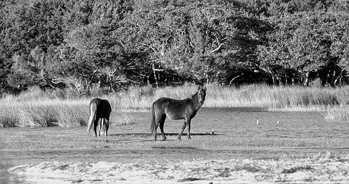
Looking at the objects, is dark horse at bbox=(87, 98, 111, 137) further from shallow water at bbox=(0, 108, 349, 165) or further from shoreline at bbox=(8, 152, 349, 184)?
shoreline at bbox=(8, 152, 349, 184)

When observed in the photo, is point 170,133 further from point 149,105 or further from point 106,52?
point 106,52

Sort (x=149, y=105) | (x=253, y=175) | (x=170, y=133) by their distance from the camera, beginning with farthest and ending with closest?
(x=149, y=105) < (x=170, y=133) < (x=253, y=175)

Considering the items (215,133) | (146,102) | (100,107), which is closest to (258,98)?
(146,102)

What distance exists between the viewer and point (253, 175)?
37.4 ft

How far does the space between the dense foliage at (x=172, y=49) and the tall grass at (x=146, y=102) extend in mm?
2074

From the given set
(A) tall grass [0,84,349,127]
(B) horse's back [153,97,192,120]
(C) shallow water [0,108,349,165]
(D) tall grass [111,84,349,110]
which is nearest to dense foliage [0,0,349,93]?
(A) tall grass [0,84,349,127]

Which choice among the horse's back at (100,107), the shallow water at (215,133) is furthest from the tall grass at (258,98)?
the horse's back at (100,107)

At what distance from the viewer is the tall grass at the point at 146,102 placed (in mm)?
25172

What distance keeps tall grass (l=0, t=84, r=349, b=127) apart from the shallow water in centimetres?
107

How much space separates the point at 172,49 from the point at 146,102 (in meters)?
11.3

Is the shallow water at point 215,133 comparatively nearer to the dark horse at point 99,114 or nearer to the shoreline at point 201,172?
the dark horse at point 99,114

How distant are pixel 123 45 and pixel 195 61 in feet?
15.7

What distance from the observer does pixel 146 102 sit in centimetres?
3703

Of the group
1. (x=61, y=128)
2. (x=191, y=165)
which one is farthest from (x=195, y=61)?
(x=191, y=165)
